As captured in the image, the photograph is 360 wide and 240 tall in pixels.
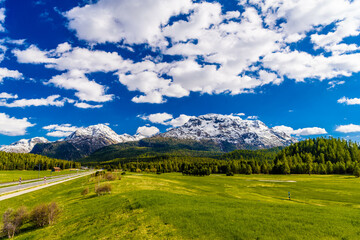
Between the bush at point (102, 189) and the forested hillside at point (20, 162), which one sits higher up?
the bush at point (102, 189)

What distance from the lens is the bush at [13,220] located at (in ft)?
79.9

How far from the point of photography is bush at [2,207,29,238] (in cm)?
2434

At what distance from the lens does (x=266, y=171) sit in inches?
5733

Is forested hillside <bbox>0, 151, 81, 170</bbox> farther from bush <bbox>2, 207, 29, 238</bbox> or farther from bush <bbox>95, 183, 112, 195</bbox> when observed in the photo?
bush <bbox>2, 207, 29, 238</bbox>

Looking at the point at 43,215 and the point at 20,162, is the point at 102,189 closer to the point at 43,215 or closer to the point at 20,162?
the point at 43,215

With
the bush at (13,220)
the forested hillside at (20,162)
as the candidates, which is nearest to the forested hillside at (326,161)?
the bush at (13,220)

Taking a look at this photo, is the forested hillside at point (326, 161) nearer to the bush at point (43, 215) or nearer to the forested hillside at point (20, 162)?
the bush at point (43, 215)

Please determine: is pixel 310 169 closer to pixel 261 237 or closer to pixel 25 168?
pixel 261 237

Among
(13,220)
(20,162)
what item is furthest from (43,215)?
(20,162)

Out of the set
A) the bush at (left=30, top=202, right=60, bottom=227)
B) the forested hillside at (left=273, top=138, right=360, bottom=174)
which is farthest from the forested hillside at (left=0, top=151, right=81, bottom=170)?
the forested hillside at (left=273, top=138, right=360, bottom=174)

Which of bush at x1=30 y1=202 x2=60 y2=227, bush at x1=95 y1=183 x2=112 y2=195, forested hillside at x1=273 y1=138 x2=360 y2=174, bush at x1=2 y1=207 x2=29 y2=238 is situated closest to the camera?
bush at x1=2 y1=207 x2=29 y2=238

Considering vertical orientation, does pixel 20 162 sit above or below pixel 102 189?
below

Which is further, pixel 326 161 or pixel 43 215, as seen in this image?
pixel 326 161

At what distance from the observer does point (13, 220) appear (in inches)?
1006
